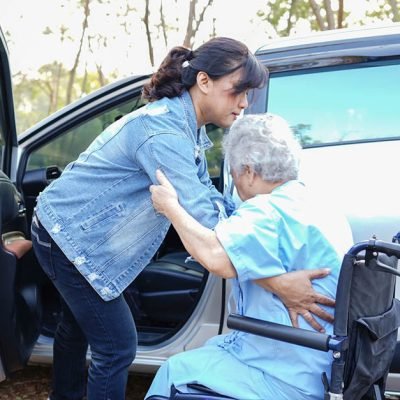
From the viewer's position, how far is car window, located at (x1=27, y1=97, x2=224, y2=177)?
10.4 feet

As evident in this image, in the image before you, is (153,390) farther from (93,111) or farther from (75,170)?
(93,111)

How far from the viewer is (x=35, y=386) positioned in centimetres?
333

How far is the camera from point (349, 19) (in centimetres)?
891

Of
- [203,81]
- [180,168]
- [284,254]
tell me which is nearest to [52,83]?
[203,81]

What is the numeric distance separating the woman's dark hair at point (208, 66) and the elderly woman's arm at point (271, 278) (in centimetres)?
50

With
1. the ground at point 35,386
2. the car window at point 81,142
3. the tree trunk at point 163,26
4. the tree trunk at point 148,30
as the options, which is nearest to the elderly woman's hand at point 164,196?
the car window at point 81,142

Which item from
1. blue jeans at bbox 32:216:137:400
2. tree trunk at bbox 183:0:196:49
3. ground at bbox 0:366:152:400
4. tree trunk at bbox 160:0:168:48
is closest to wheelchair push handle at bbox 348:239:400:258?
blue jeans at bbox 32:216:137:400

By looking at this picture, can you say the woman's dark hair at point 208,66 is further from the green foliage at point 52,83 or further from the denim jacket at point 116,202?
the green foliage at point 52,83

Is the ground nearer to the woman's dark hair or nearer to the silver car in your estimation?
the silver car

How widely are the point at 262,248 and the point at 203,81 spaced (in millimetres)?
657

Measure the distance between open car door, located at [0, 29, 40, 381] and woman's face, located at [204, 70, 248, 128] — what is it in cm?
102

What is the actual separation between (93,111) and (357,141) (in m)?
1.28

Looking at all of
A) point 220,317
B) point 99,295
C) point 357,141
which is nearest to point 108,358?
point 99,295

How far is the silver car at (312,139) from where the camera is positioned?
2.48 meters
